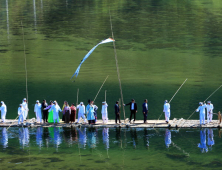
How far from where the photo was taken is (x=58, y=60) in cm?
9288

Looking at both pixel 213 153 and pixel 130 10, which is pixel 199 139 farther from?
pixel 130 10

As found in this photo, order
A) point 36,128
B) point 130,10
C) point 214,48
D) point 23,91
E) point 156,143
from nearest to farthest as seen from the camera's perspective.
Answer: point 156,143 → point 36,128 → point 23,91 → point 214,48 → point 130,10

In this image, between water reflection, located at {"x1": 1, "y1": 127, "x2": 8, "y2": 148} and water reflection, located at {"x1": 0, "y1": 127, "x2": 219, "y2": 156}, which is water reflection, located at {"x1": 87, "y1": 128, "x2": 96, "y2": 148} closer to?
water reflection, located at {"x1": 0, "y1": 127, "x2": 219, "y2": 156}

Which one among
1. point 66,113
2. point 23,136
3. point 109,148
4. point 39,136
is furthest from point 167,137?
point 23,136

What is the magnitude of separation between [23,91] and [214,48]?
52.4 meters

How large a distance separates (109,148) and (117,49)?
7373 cm

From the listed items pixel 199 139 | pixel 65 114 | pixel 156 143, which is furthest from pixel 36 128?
pixel 199 139

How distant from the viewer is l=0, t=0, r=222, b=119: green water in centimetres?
5919

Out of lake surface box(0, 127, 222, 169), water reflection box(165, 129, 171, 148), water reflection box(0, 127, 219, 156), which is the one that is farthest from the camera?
water reflection box(165, 129, 171, 148)

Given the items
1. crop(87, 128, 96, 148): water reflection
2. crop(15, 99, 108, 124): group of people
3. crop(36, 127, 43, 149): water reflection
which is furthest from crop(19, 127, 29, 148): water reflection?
crop(87, 128, 96, 148): water reflection

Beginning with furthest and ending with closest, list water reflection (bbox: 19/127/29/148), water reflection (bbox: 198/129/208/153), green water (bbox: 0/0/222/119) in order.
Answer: green water (bbox: 0/0/222/119) → water reflection (bbox: 19/127/29/148) → water reflection (bbox: 198/129/208/153)

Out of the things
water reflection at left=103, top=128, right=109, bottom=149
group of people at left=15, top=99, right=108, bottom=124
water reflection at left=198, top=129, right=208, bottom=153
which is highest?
group of people at left=15, top=99, right=108, bottom=124

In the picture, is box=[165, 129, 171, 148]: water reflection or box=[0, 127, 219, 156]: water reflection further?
box=[165, 129, 171, 148]: water reflection

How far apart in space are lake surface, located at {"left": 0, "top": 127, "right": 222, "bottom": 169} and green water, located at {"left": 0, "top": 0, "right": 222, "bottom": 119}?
36.6ft
